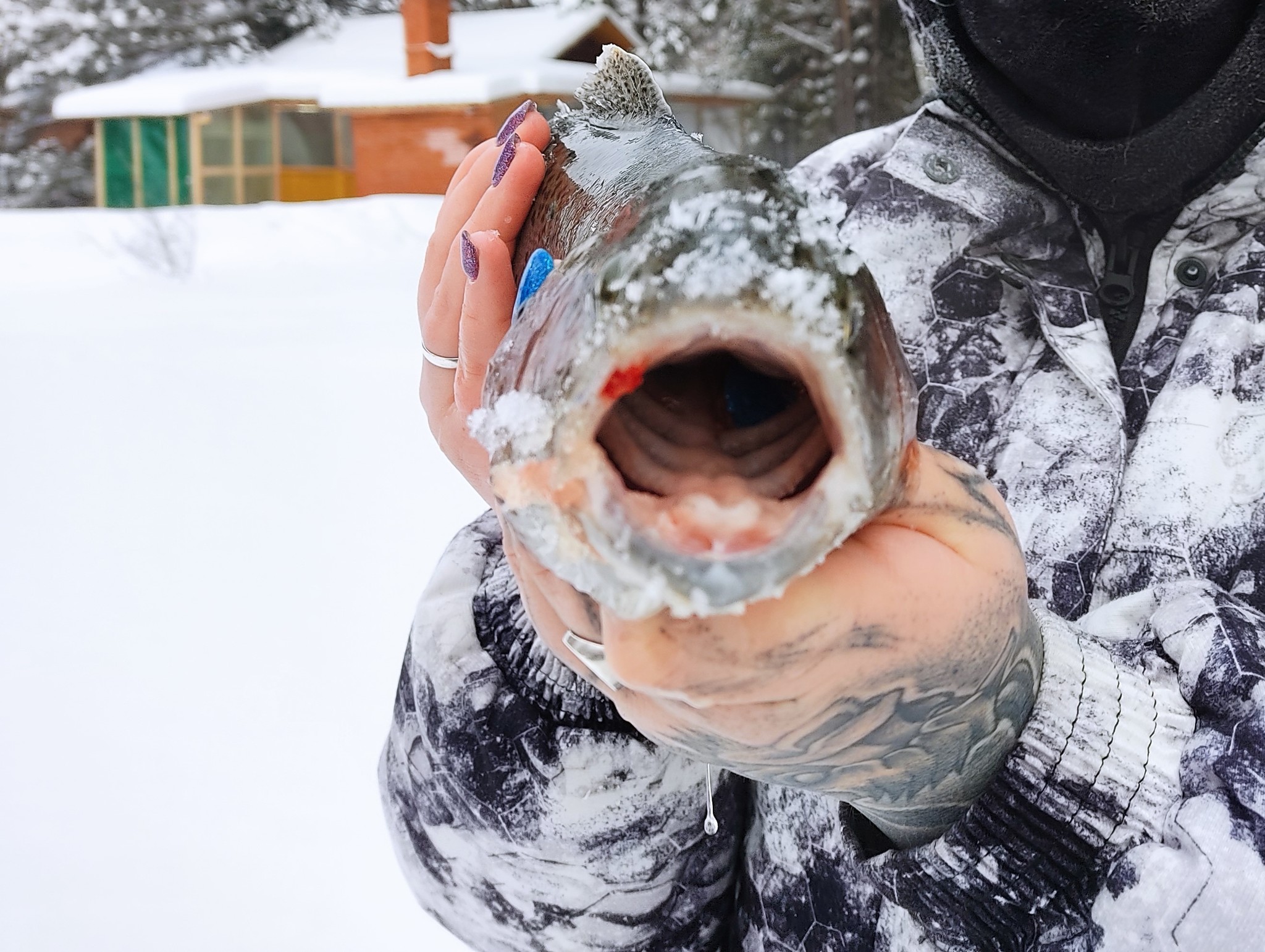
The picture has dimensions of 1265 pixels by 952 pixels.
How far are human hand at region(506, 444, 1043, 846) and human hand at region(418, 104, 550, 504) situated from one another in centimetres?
26

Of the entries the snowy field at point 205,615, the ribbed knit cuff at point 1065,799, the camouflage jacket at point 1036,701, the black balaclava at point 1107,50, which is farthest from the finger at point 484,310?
the snowy field at point 205,615

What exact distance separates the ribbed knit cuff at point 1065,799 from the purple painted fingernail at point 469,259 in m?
0.68

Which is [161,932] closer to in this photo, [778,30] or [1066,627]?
[1066,627]

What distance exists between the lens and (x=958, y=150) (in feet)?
5.29

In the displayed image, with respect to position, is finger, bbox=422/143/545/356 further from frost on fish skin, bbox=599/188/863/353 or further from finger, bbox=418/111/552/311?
frost on fish skin, bbox=599/188/863/353

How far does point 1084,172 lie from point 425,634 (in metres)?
1.18

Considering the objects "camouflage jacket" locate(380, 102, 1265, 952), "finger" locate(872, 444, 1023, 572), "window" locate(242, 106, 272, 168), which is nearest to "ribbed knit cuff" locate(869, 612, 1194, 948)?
"camouflage jacket" locate(380, 102, 1265, 952)

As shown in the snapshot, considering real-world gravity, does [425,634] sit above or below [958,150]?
below

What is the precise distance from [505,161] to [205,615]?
3.49 meters

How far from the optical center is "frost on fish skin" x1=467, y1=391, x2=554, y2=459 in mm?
623

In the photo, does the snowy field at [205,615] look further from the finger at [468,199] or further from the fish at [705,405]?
the fish at [705,405]

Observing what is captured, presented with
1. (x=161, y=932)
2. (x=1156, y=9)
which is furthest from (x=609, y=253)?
(x=161, y=932)

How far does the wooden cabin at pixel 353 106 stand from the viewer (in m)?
13.3

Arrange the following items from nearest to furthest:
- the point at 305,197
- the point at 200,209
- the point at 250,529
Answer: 1. the point at 250,529
2. the point at 200,209
3. the point at 305,197
